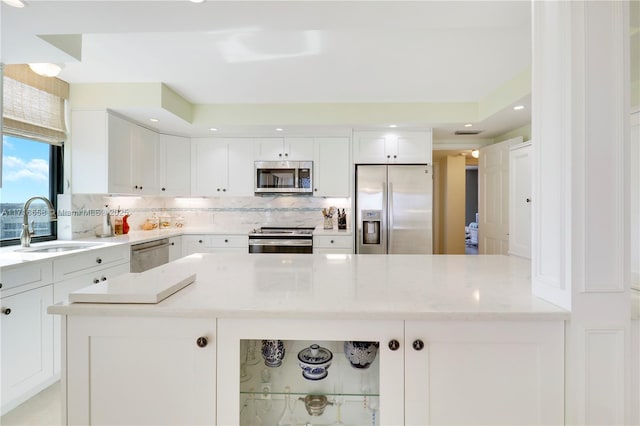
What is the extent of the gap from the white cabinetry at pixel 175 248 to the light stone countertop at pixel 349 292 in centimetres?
227

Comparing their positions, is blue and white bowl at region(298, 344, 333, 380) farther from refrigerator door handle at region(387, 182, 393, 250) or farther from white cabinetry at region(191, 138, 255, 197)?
white cabinetry at region(191, 138, 255, 197)

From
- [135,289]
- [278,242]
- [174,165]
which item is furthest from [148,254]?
[135,289]

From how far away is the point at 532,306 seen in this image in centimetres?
107

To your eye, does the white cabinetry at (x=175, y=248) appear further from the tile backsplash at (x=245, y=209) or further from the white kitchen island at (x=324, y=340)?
the white kitchen island at (x=324, y=340)

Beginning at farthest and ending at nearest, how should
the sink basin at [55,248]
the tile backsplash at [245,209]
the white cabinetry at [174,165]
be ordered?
the tile backsplash at [245,209] → the white cabinetry at [174,165] → the sink basin at [55,248]

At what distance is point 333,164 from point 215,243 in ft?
5.95

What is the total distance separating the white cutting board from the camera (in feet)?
3.55

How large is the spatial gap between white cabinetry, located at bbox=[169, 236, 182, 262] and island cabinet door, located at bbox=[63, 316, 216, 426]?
114 inches

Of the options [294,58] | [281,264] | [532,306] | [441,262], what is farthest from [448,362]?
[294,58]

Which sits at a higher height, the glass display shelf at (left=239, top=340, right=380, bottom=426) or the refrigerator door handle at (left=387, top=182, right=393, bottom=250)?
the refrigerator door handle at (left=387, top=182, right=393, bottom=250)

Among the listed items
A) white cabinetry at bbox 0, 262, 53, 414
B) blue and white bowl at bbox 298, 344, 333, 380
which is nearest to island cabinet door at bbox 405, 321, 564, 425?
blue and white bowl at bbox 298, 344, 333, 380

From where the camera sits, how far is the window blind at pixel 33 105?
248 centimetres

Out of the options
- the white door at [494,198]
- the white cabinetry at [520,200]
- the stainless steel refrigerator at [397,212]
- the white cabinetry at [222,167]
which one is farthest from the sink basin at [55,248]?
the white door at [494,198]

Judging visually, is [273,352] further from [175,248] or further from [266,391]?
[175,248]
